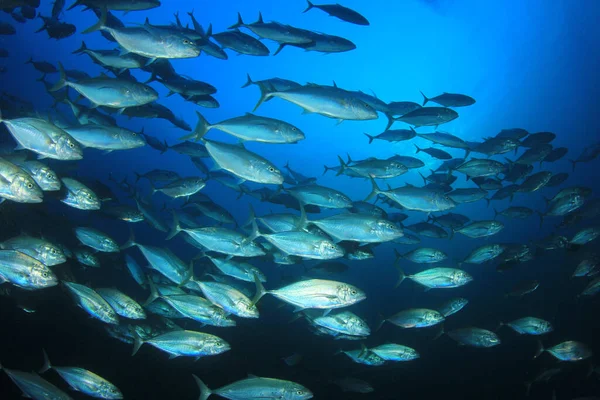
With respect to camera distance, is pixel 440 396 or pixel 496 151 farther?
pixel 440 396

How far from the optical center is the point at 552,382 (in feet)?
35.3

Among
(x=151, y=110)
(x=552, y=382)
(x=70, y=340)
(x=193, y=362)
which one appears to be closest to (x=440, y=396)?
(x=552, y=382)

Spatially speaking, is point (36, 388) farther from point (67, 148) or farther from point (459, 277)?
point (459, 277)

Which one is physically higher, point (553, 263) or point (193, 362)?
point (553, 263)

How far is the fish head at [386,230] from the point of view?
15.2 feet

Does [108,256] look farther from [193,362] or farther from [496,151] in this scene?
[496,151]

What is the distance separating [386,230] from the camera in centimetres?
468

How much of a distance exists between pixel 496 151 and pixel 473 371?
868 cm

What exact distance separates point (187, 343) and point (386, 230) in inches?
133

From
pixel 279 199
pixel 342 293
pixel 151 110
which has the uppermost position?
pixel 151 110

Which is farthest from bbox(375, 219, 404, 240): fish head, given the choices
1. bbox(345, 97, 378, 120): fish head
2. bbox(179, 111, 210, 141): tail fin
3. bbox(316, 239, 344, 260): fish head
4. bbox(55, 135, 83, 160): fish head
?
bbox(55, 135, 83, 160): fish head

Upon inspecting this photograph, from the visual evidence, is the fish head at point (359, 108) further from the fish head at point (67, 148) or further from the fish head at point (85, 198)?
the fish head at point (85, 198)

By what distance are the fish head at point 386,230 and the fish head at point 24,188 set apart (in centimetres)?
429

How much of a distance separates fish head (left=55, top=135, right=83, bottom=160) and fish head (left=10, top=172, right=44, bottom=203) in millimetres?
523
